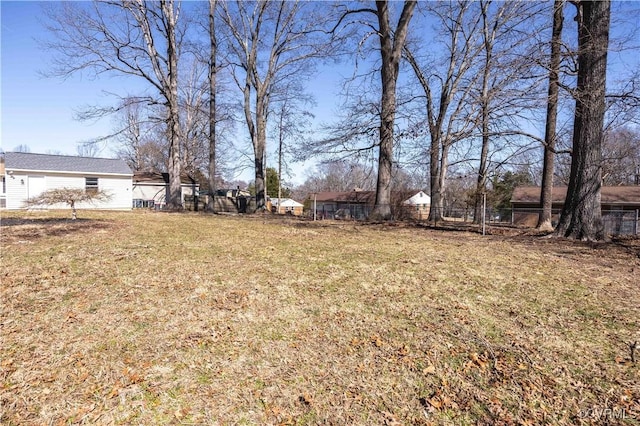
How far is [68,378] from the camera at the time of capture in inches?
90.1

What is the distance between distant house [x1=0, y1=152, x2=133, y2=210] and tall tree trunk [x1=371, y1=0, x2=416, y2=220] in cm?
1359

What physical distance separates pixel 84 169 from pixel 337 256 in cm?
2187

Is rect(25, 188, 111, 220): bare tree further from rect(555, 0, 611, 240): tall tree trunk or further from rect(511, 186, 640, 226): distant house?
rect(511, 186, 640, 226): distant house

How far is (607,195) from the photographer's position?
76.3 feet

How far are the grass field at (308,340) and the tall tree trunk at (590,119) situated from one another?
3.12m

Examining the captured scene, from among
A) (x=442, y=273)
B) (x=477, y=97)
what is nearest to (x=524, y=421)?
(x=442, y=273)

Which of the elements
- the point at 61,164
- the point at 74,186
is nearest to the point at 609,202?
the point at 74,186

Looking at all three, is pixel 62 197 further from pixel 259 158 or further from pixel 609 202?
pixel 609 202

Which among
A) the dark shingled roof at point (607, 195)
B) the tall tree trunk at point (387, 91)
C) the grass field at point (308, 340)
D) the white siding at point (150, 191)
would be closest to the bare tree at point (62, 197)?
the grass field at point (308, 340)

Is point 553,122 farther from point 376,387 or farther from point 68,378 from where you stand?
point 68,378

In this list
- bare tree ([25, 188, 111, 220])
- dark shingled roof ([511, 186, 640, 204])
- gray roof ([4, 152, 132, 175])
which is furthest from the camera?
dark shingled roof ([511, 186, 640, 204])

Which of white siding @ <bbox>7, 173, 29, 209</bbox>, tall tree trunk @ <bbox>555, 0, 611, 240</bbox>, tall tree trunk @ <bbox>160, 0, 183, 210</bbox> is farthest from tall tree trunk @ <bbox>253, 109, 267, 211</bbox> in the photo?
tall tree trunk @ <bbox>555, 0, 611, 240</bbox>

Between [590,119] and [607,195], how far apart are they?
20939mm

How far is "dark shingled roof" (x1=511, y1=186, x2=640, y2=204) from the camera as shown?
22656mm
